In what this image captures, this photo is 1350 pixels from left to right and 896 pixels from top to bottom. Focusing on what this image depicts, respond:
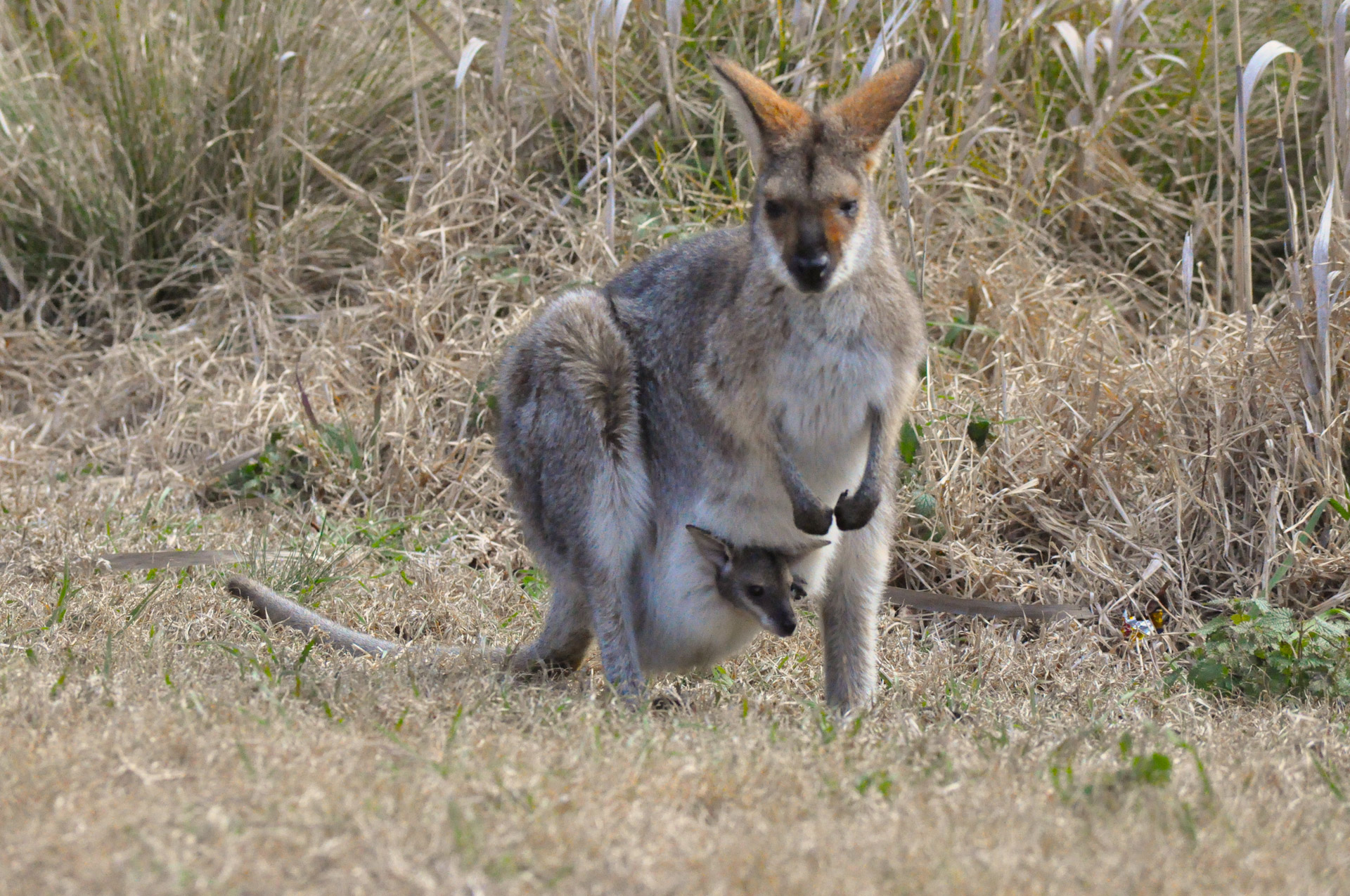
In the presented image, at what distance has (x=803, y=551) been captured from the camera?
12.7 feet

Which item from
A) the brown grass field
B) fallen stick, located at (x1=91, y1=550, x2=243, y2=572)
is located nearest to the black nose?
the brown grass field

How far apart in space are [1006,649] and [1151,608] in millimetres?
596

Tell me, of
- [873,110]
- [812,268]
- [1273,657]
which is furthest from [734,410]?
[1273,657]

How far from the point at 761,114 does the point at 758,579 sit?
1.15 m

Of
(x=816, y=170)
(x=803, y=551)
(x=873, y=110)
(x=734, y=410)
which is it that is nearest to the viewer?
(x=816, y=170)

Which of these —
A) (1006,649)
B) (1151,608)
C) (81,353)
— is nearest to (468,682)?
(1006,649)

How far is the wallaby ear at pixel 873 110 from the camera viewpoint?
11.7 feet

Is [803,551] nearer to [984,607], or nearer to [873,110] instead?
[984,607]

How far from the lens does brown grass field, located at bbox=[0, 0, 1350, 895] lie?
96.7 inches

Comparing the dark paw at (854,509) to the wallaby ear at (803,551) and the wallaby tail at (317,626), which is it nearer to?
the wallaby ear at (803,551)

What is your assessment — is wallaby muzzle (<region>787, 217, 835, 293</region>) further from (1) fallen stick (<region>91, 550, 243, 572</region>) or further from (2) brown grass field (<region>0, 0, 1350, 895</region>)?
(1) fallen stick (<region>91, 550, 243, 572</region>)

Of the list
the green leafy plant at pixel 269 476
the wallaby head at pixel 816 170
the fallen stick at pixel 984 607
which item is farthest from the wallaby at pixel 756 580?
Answer: the green leafy plant at pixel 269 476

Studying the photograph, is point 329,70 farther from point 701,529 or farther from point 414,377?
point 701,529

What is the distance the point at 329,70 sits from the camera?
6938 mm
